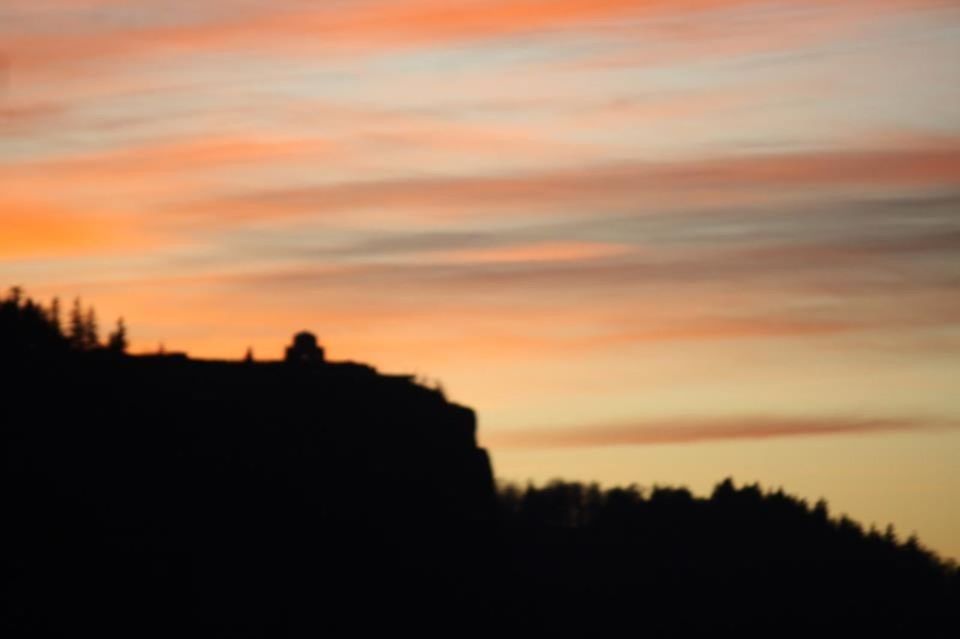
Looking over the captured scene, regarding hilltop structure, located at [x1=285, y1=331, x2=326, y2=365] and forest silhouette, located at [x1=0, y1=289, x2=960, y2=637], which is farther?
hilltop structure, located at [x1=285, y1=331, x2=326, y2=365]

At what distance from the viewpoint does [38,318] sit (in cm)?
19388

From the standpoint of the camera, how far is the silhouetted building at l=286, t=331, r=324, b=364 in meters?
191

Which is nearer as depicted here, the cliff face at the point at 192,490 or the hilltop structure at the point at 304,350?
the cliff face at the point at 192,490

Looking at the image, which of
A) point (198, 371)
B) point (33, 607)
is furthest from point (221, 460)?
point (33, 607)

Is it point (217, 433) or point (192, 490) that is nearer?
point (192, 490)

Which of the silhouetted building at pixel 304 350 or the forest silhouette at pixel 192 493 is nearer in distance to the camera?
the forest silhouette at pixel 192 493

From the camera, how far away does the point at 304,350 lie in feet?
630

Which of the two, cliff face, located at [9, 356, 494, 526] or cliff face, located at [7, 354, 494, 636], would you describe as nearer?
cliff face, located at [7, 354, 494, 636]

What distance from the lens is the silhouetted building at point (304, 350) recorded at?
190875mm

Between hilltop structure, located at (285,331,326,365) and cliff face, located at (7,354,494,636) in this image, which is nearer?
cliff face, located at (7,354,494,636)

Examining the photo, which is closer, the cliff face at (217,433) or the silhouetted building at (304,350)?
the cliff face at (217,433)

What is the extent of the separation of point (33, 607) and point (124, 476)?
1936 cm

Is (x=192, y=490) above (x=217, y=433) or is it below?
below

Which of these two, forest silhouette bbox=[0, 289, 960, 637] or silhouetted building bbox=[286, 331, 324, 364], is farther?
silhouetted building bbox=[286, 331, 324, 364]
